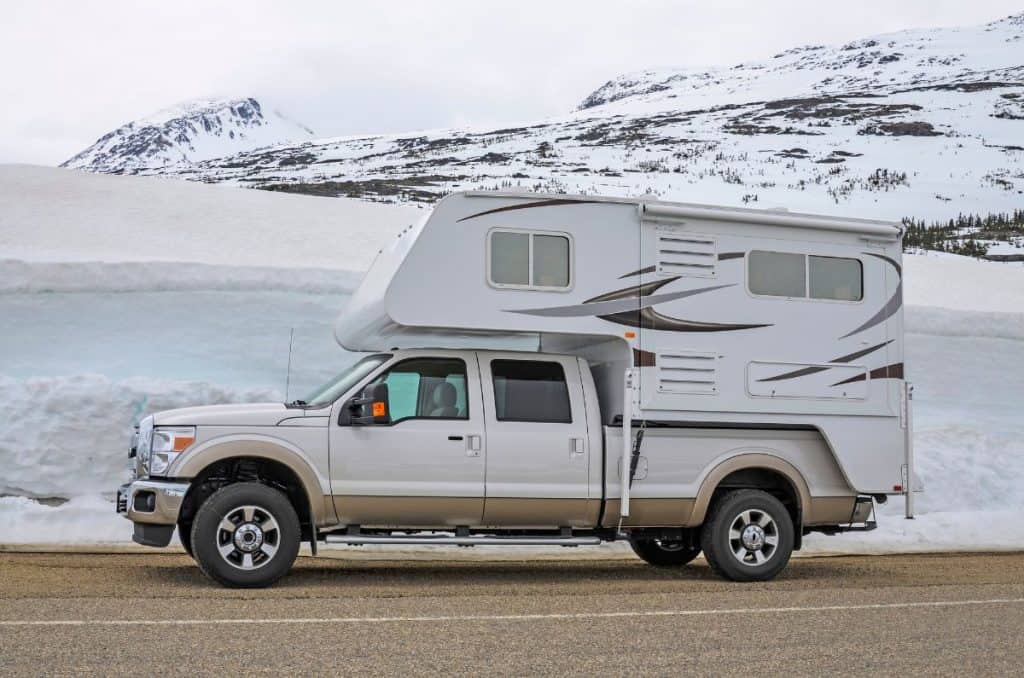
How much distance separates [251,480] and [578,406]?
8.61 ft

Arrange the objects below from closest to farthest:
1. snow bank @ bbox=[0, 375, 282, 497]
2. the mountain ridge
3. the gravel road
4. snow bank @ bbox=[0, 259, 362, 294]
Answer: the gravel road < snow bank @ bbox=[0, 375, 282, 497] < snow bank @ bbox=[0, 259, 362, 294] < the mountain ridge

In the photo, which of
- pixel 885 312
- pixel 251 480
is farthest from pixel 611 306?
pixel 251 480

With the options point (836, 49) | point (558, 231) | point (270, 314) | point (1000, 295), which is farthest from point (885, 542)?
point (836, 49)

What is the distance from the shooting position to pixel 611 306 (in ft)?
31.9

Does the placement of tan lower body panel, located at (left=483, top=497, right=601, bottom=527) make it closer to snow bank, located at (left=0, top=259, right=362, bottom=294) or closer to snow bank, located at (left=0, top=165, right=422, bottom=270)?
snow bank, located at (left=0, top=259, right=362, bottom=294)

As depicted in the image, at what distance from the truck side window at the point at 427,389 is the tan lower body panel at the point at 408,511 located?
0.64 metres

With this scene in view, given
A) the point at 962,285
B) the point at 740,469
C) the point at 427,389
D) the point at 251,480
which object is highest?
the point at 962,285

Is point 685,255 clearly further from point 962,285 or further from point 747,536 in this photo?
point 962,285

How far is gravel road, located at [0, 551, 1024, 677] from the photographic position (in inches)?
239

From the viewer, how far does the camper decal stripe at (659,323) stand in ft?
31.9

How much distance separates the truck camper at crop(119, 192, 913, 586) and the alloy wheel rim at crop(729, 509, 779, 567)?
2 cm

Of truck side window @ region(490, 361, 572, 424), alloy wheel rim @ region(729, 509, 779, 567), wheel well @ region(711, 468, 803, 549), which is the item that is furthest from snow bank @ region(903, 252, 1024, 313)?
truck side window @ region(490, 361, 572, 424)

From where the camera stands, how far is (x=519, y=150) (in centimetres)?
7619

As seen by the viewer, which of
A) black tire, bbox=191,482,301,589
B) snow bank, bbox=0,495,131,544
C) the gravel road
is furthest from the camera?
snow bank, bbox=0,495,131,544
